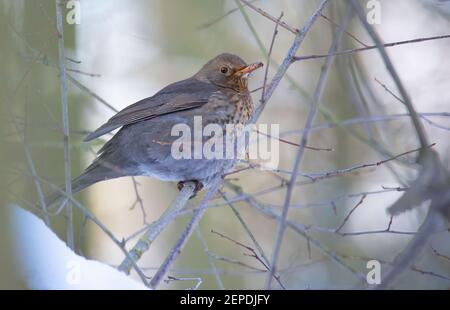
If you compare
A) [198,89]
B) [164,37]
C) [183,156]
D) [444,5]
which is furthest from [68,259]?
[164,37]

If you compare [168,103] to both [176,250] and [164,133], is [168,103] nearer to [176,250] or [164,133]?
[164,133]

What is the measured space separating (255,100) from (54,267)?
463 centimetres

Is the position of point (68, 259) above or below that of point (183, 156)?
below

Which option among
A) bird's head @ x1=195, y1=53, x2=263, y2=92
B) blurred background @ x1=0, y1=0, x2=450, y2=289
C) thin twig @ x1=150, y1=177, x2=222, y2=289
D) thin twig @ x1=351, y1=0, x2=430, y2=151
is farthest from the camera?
bird's head @ x1=195, y1=53, x2=263, y2=92

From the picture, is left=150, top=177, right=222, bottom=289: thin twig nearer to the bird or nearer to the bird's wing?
the bird

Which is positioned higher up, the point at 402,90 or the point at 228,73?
the point at 228,73

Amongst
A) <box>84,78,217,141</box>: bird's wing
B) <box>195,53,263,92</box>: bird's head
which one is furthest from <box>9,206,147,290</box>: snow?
<box>195,53,263,92</box>: bird's head

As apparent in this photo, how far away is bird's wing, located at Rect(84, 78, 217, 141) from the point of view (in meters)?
5.27

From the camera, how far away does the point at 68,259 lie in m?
3.52

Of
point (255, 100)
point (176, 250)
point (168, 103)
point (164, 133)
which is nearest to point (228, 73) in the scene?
point (168, 103)

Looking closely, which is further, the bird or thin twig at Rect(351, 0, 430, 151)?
the bird

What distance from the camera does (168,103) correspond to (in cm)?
555

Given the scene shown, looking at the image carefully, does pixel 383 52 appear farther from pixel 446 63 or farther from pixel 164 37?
pixel 164 37
